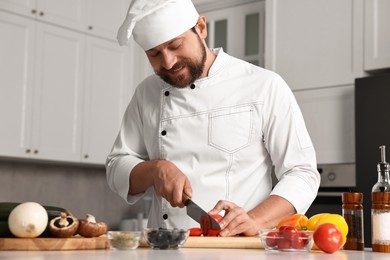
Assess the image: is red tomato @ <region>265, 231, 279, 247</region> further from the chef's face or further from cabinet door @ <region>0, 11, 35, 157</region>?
cabinet door @ <region>0, 11, 35, 157</region>

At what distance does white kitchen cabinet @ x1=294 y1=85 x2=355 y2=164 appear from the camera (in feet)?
10.9

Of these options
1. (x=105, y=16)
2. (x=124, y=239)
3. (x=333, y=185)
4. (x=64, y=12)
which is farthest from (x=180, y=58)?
(x=105, y=16)

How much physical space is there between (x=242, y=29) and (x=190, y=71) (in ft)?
6.65

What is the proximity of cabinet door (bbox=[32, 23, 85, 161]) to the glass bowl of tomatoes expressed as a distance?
256 centimetres

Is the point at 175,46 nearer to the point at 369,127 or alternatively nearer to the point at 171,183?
the point at 171,183

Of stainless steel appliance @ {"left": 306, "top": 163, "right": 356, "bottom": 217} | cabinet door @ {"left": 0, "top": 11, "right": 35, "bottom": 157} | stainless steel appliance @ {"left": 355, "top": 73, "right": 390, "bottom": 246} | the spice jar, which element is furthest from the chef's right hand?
cabinet door @ {"left": 0, "top": 11, "right": 35, "bottom": 157}

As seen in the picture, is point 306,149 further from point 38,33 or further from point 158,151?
point 38,33

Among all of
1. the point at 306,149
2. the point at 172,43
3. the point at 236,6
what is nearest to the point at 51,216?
the point at 172,43

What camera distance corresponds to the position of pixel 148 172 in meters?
1.97

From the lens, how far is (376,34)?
10.7 feet

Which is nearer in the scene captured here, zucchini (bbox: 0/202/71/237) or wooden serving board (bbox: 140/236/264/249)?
zucchini (bbox: 0/202/71/237)

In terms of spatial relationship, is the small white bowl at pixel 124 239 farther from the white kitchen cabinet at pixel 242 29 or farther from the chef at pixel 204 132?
the white kitchen cabinet at pixel 242 29

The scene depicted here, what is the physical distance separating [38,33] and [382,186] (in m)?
2.71

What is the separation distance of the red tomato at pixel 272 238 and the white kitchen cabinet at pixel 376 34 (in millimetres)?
2008
